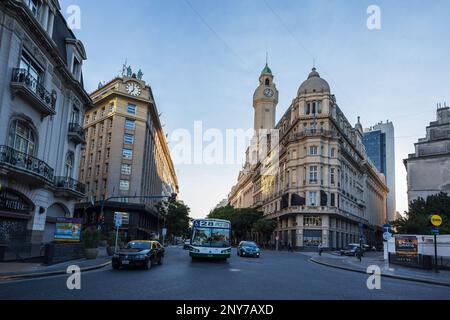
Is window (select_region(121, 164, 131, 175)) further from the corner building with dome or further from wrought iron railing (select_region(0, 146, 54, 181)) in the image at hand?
wrought iron railing (select_region(0, 146, 54, 181))

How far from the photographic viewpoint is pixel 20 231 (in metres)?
22.8

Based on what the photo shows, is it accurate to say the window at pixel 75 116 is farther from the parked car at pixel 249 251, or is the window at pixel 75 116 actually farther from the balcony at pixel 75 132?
the parked car at pixel 249 251

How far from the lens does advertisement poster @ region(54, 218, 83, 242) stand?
71.2ft

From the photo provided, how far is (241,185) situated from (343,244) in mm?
61473

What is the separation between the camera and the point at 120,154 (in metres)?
56.9

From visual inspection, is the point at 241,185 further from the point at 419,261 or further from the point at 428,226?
the point at 419,261

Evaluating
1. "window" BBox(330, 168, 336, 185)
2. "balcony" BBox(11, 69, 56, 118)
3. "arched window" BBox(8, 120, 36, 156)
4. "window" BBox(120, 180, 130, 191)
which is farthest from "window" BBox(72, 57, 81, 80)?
"window" BBox(330, 168, 336, 185)

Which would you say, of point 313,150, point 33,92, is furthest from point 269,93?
point 33,92

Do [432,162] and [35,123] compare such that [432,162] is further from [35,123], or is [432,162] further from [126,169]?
[35,123]

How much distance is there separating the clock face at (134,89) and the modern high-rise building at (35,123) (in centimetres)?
2823

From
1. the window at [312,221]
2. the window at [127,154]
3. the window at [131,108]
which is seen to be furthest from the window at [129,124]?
the window at [312,221]

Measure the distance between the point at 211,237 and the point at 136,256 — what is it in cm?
783

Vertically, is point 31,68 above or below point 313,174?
above
